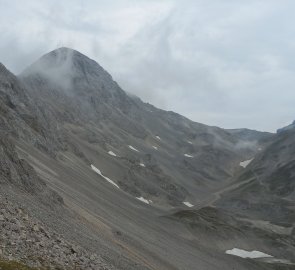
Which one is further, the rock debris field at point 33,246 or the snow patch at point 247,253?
the snow patch at point 247,253

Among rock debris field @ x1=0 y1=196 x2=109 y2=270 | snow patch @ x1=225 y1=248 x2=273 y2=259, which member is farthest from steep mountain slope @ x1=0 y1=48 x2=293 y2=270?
snow patch @ x1=225 y1=248 x2=273 y2=259

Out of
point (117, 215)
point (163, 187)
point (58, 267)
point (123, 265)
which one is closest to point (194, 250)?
point (117, 215)

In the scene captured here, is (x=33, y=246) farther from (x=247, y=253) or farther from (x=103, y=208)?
(x=247, y=253)

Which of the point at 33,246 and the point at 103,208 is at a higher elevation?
the point at 103,208

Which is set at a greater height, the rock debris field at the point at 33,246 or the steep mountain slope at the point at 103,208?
the steep mountain slope at the point at 103,208

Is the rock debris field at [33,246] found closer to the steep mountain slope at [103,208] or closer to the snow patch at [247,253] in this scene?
the steep mountain slope at [103,208]

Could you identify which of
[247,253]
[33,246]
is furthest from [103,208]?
[33,246]

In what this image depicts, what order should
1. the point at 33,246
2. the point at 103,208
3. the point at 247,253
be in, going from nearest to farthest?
1. the point at 33,246
2. the point at 103,208
3. the point at 247,253

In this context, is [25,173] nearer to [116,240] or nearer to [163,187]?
[116,240]

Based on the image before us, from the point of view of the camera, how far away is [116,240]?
207 ft

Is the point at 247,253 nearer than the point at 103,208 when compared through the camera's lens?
No

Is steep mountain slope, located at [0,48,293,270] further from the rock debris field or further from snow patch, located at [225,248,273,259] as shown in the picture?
snow patch, located at [225,248,273,259]

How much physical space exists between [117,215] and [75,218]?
31639 mm

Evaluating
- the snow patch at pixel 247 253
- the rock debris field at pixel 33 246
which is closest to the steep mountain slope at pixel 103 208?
the rock debris field at pixel 33 246
